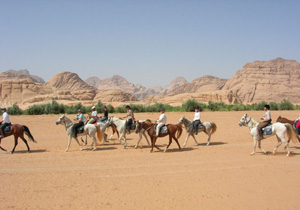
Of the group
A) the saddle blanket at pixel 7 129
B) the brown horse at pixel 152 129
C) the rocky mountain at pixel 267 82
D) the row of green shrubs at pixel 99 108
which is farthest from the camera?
the rocky mountain at pixel 267 82

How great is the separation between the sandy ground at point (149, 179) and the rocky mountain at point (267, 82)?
83.9 m

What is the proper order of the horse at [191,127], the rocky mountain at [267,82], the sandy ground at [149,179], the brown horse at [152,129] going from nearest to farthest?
the sandy ground at [149,179] < the brown horse at [152,129] < the horse at [191,127] < the rocky mountain at [267,82]

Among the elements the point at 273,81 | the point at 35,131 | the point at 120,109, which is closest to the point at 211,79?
the point at 273,81

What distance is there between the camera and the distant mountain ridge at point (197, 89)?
217 ft

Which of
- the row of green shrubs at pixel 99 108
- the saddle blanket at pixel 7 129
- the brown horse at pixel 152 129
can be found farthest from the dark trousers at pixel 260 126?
the row of green shrubs at pixel 99 108

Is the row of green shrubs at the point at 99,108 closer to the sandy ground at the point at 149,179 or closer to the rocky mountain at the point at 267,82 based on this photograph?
the sandy ground at the point at 149,179

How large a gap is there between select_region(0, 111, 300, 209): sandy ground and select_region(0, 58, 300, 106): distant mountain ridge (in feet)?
165

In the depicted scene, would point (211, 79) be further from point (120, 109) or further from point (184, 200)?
point (184, 200)

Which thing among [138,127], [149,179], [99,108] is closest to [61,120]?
[138,127]

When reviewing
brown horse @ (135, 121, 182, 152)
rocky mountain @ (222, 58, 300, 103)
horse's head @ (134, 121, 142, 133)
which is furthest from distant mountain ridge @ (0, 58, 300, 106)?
brown horse @ (135, 121, 182, 152)

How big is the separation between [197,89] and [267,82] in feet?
103

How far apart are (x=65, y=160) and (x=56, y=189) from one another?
4.01 metres

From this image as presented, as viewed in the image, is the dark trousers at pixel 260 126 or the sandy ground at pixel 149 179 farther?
the dark trousers at pixel 260 126

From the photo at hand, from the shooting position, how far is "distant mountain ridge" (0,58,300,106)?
2601 inches
